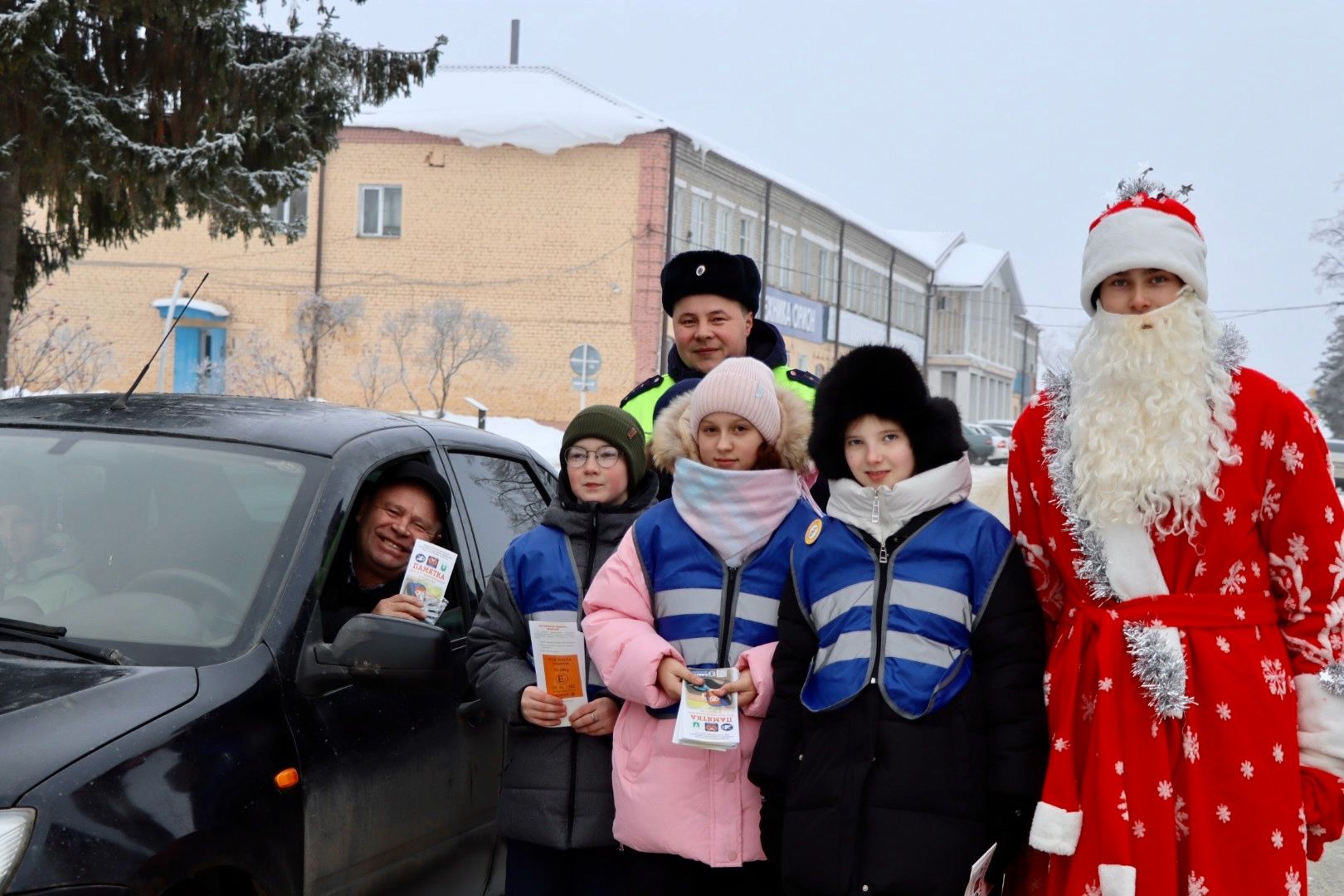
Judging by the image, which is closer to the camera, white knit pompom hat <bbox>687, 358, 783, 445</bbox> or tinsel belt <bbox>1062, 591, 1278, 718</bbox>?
tinsel belt <bbox>1062, 591, 1278, 718</bbox>

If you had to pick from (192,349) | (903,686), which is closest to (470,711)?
(903,686)

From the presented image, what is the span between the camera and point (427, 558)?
3762 mm

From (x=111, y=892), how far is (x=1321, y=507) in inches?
94.8

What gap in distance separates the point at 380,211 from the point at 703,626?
108 feet

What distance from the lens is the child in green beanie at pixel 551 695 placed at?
343 cm

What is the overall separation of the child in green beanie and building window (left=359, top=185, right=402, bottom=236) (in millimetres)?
32024

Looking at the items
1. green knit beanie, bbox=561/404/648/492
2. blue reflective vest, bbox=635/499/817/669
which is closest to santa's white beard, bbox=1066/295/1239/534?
blue reflective vest, bbox=635/499/817/669

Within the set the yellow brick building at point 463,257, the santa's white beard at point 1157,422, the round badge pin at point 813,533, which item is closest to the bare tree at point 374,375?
the yellow brick building at point 463,257

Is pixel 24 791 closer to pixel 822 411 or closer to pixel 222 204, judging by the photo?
pixel 822 411

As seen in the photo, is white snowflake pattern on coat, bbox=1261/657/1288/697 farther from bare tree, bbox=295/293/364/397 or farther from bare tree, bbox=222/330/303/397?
bare tree, bbox=295/293/364/397

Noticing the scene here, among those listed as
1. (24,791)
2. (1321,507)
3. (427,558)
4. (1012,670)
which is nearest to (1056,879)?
(1012,670)

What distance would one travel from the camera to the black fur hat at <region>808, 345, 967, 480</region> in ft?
10.7

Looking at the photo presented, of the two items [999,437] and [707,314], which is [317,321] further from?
[707,314]

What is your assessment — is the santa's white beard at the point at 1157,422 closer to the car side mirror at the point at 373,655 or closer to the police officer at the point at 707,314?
the car side mirror at the point at 373,655
